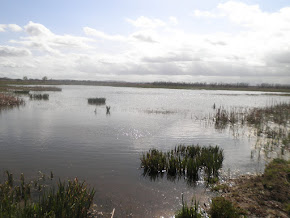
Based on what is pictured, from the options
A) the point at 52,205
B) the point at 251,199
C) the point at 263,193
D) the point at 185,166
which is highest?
the point at 52,205

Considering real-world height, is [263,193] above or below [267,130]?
below

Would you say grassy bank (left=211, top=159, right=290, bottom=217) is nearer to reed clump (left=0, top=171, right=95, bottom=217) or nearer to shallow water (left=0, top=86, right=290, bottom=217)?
shallow water (left=0, top=86, right=290, bottom=217)

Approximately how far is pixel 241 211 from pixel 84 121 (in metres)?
20.1

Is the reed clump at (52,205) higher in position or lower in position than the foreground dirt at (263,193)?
higher

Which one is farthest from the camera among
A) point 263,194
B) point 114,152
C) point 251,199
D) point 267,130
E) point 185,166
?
point 267,130

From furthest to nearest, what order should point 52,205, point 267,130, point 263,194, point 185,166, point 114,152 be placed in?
point 267,130
point 114,152
point 185,166
point 263,194
point 52,205

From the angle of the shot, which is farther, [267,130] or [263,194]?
[267,130]

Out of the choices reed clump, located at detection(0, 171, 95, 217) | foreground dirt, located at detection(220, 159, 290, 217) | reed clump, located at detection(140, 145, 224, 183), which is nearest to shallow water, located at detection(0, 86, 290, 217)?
reed clump, located at detection(140, 145, 224, 183)

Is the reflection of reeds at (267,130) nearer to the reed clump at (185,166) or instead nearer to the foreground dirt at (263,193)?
the foreground dirt at (263,193)

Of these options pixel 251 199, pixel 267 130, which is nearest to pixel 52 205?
pixel 251 199

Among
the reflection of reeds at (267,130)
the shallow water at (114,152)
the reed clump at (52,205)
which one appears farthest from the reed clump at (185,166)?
the reflection of reeds at (267,130)

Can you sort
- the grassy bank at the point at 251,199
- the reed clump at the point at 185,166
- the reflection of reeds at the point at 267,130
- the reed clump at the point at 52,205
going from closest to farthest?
the reed clump at the point at 52,205
the grassy bank at the point at 251,199
the reed clump at the point at 185,166
the reflection of reeds at the point at 267,130

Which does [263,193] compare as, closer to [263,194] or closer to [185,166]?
[263,194]

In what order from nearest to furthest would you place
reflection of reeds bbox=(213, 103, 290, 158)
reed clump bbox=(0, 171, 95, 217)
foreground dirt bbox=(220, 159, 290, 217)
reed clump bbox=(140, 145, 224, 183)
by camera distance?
reed clump bbox=(0, 171, 95, 217)
foreground dirt bbox=(220, 159, 290, 217)
reed clump bbox=(140, 145, 224, 183)
reflection of reeds bbox=(213, 103, 290, 158)
